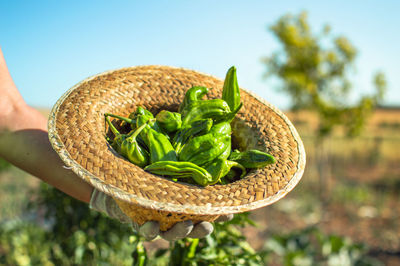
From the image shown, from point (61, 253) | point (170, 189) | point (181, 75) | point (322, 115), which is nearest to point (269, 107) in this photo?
point (181, 75)

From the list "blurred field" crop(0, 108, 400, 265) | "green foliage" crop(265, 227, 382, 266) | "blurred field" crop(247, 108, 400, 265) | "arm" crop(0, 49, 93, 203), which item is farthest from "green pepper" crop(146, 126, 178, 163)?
"blurred field" crop(247, 108, 400, 265)

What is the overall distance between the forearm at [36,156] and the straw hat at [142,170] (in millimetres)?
474

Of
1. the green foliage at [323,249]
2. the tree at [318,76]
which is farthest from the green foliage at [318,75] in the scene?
the green foliage at [323,249]

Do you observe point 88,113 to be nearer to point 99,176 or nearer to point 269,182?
point 99,176

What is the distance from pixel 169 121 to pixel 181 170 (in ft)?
1.28

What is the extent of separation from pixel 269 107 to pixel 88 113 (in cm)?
112

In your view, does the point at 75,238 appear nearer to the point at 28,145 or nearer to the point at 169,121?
the point at 28,145

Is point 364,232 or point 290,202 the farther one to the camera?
point 290,202

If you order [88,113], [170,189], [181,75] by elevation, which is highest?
[181,75]

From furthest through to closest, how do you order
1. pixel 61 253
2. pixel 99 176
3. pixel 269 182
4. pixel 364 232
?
pixel 364 232
pixel 61 253
pixel 269 182
pixel 99 176

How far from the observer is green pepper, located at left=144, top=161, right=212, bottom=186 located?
1.66m

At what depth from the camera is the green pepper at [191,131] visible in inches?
76.9

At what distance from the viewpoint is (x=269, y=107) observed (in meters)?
2.22

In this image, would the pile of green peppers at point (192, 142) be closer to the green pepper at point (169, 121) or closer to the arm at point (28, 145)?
the green pepper at point (169, 121)
